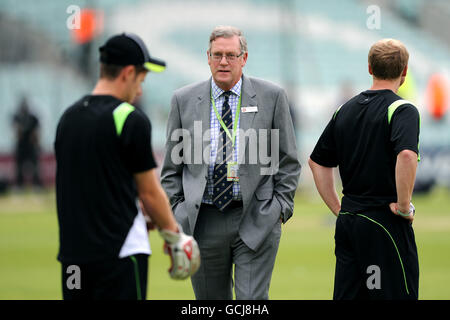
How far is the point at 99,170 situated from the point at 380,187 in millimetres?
1921

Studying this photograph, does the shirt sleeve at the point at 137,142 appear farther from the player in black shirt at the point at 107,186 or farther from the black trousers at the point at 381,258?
the black trousers at the point at 381,258

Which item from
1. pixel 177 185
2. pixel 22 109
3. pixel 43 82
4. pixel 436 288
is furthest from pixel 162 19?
pixel 177 185

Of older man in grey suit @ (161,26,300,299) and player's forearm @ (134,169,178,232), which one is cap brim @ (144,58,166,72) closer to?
player's forearm @ (134,169,178,232)

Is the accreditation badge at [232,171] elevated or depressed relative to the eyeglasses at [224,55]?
depressed

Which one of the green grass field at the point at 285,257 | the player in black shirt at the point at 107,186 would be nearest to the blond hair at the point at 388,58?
the player in black shirt at the point at 107,186

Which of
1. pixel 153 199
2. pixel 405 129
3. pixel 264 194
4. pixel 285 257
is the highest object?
pixel 405 129

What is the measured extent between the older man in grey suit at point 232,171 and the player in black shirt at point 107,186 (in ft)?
4.30

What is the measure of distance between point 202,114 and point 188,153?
11.9 inches

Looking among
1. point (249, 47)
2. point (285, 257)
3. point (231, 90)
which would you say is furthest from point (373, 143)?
point (249, 47)

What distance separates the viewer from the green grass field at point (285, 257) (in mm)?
9234

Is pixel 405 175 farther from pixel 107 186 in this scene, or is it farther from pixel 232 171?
pixel 107 186

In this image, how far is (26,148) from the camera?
21.9 meters

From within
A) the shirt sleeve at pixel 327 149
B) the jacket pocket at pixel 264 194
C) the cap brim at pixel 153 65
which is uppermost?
the cap brim at pixel 153 65

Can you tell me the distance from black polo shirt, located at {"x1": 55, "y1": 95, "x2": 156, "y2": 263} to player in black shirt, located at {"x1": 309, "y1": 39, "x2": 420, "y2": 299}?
1597mm
